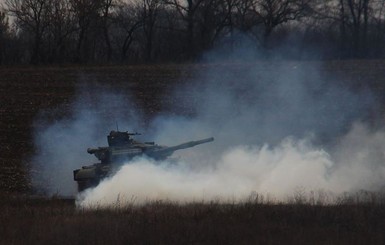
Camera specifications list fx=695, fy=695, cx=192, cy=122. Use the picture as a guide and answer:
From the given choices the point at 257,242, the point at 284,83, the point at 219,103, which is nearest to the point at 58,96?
the point at 219,103

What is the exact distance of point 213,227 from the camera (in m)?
13.3

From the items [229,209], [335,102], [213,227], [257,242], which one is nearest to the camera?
[257,242]

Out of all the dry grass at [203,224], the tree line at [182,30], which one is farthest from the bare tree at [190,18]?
the dry grass at [203,224]

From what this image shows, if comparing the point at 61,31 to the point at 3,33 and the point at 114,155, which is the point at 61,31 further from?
the point at 114,155

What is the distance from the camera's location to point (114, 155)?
1955 cm

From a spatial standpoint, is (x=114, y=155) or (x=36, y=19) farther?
A: (x=36, y=19)

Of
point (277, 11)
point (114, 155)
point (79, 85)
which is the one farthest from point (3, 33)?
point (114, 155)

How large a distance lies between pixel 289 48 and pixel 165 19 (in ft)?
67.6

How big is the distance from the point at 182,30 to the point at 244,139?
1644 cm

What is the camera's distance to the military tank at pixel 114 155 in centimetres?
1930

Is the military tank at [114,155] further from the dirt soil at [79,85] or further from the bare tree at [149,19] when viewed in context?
the bare tree at [149,19]

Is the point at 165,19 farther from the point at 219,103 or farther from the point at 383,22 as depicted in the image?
the point at 219,103

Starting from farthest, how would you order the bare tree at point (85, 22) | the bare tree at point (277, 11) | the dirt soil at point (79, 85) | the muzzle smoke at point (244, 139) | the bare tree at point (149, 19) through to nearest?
1. the bare tree at point (149, 19)
2. the bare tree at point (85, 22)
3. the bare tree at point (277, 11)
4. the dirt soil at point (79, 85)
5. the muzzle smoke at point (244, 139)

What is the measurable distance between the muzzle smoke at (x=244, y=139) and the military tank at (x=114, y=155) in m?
0.25
